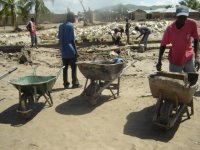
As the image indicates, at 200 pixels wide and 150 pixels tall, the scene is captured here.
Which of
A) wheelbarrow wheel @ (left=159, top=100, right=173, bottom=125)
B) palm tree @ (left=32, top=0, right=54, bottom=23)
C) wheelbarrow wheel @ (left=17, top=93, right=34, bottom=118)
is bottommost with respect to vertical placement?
wheelbarrow wheel @ (left=17, top=93, right=34, bottom=118)

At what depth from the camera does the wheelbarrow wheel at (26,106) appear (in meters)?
6.00

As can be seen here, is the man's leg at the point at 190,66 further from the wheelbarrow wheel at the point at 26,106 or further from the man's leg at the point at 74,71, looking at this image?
the man's leg at the point at 74,71

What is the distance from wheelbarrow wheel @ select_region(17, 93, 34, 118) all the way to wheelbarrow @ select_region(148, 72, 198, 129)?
233cm

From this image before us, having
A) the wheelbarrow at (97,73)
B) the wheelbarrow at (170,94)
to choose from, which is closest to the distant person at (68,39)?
the wheelbarrow at (97,73)

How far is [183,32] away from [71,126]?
254 centimetres

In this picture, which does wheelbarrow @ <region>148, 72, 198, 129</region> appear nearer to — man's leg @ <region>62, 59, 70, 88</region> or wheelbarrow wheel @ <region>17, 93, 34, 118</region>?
wheelbarrow wheel @ <region>17, 93, 34, 118</region>

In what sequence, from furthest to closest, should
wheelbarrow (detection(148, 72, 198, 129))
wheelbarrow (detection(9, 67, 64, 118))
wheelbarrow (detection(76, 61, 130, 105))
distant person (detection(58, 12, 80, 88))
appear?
distant person (detection(58, 12, 80, 88))
wheelbarrow (detection(76, 61, 130, 105))
wheelbarrow (detection(9, 67, 64, 118))
wheelbarrow (detection(148, 72, 198, 129))

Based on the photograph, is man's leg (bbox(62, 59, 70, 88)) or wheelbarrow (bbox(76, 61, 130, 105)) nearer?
wheelbarrow (bbox(76, 61, 130, 105))

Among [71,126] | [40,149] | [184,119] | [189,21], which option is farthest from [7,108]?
[189,21]

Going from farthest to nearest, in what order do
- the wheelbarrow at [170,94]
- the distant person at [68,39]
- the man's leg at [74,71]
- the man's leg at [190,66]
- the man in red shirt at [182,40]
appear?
the man's leg at [74,71] → the distant person at [68,39] → the man's leg at [190,66] → the man in red shirt at [182,40] → the wheelbarrow at [170,94]

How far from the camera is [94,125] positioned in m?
5.73

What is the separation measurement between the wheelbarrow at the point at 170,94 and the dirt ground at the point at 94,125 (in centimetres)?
25

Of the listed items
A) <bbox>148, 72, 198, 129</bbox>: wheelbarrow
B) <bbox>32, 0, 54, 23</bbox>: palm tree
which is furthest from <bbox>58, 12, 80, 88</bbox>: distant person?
<bbox>32, 0, 54, 23</bbox>: palm tree

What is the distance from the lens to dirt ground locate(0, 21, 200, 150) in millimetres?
4984
